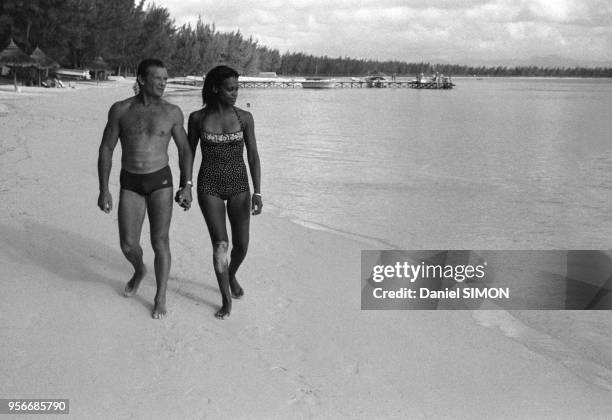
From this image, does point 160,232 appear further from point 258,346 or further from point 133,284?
point 258,346

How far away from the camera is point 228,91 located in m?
4.54

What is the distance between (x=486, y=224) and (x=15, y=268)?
333 inches

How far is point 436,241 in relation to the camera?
33.2 feet

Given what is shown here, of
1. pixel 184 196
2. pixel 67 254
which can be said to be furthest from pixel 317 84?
pixel 184 196

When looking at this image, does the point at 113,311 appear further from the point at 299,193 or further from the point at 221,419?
the point at 299,193

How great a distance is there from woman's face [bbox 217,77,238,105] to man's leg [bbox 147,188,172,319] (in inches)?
30.6

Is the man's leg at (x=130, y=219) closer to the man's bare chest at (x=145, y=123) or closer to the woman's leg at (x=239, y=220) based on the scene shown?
the man's bare chest at (x=145, y=123)

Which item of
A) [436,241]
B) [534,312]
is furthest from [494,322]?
[436,241]

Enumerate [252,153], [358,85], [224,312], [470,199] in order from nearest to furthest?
[252,153] < [224,312] < [470,199] < [358,85]

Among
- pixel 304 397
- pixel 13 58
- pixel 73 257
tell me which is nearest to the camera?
pixel 304 397

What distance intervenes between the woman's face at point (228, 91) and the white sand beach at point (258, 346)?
168 centimetres

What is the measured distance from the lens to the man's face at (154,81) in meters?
4.42

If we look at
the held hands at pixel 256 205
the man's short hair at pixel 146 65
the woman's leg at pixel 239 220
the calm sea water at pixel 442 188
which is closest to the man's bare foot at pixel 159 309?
the woman's leg at pixel 239 220

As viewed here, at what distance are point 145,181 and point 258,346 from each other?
144 centimetres
